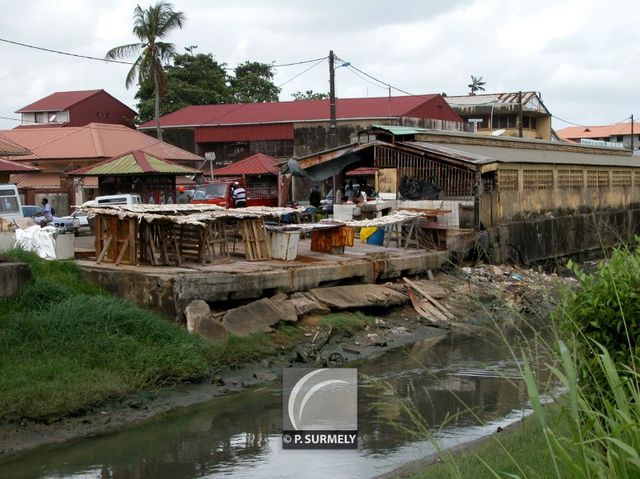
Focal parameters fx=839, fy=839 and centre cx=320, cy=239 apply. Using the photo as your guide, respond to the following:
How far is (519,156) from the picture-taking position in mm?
28391

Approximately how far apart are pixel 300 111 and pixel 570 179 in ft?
73.7

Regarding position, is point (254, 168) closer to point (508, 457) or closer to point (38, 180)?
point (38, 180)

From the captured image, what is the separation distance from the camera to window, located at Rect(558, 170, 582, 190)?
29969 millimetres

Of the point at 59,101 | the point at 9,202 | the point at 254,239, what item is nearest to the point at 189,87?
the point at 59,101

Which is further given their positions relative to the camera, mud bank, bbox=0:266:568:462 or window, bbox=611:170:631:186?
window, bbox=611:170:631:186

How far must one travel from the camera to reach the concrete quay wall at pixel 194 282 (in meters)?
14.8

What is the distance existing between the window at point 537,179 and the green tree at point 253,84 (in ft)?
A: 130

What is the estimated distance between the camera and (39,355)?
1214 centimetres

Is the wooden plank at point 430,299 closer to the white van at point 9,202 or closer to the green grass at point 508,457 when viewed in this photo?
the green grass at point 508,457

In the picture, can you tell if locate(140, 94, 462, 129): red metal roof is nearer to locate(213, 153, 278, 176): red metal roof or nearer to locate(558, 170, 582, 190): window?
locate(213, 153, 278, 176): red metal roof

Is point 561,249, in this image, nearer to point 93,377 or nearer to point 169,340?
point 169,340

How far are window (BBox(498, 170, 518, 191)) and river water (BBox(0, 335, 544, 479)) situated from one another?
12628 millimetres

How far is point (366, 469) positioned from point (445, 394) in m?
3.87

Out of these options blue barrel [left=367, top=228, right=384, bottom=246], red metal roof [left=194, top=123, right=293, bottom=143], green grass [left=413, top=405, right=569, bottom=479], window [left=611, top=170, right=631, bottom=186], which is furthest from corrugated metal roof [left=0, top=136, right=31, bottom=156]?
red metal roof [left=194, top=123, right=293, bottom=143]
